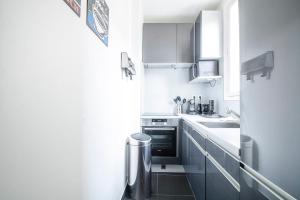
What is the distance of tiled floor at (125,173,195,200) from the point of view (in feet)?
6.50

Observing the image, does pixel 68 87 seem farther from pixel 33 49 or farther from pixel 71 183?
pixel 71 183

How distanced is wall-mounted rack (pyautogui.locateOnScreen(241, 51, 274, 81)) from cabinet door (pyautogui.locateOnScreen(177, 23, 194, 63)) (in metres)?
2.30

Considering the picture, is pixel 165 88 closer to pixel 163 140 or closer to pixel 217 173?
pixel 163 140

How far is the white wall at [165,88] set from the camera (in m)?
3.37

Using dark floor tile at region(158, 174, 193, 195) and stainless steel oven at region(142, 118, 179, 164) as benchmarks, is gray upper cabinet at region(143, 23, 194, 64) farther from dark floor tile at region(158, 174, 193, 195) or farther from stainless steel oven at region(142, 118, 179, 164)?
dark floor tile at region(158, 174, 193, 195)

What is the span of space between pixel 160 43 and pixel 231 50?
47.4 inches

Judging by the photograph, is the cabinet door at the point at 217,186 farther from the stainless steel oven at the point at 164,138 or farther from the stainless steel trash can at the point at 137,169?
the stainless steel oven at the point at 164,138

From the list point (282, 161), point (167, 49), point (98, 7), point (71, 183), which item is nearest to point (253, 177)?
point (282, 161)

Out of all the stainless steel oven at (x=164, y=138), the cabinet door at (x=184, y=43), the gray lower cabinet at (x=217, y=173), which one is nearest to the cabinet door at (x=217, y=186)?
the gray lower cabinet at (x=217, y=173)

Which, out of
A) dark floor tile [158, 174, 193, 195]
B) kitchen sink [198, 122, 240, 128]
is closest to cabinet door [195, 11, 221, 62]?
kitchen sink [198, 122, 240, 128]

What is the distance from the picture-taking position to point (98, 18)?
101 centimetres

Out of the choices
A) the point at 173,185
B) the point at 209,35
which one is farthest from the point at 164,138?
the point at 209,35

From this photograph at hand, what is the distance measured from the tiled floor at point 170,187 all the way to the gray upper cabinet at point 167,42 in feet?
6.30

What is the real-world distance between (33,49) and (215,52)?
2499mm
